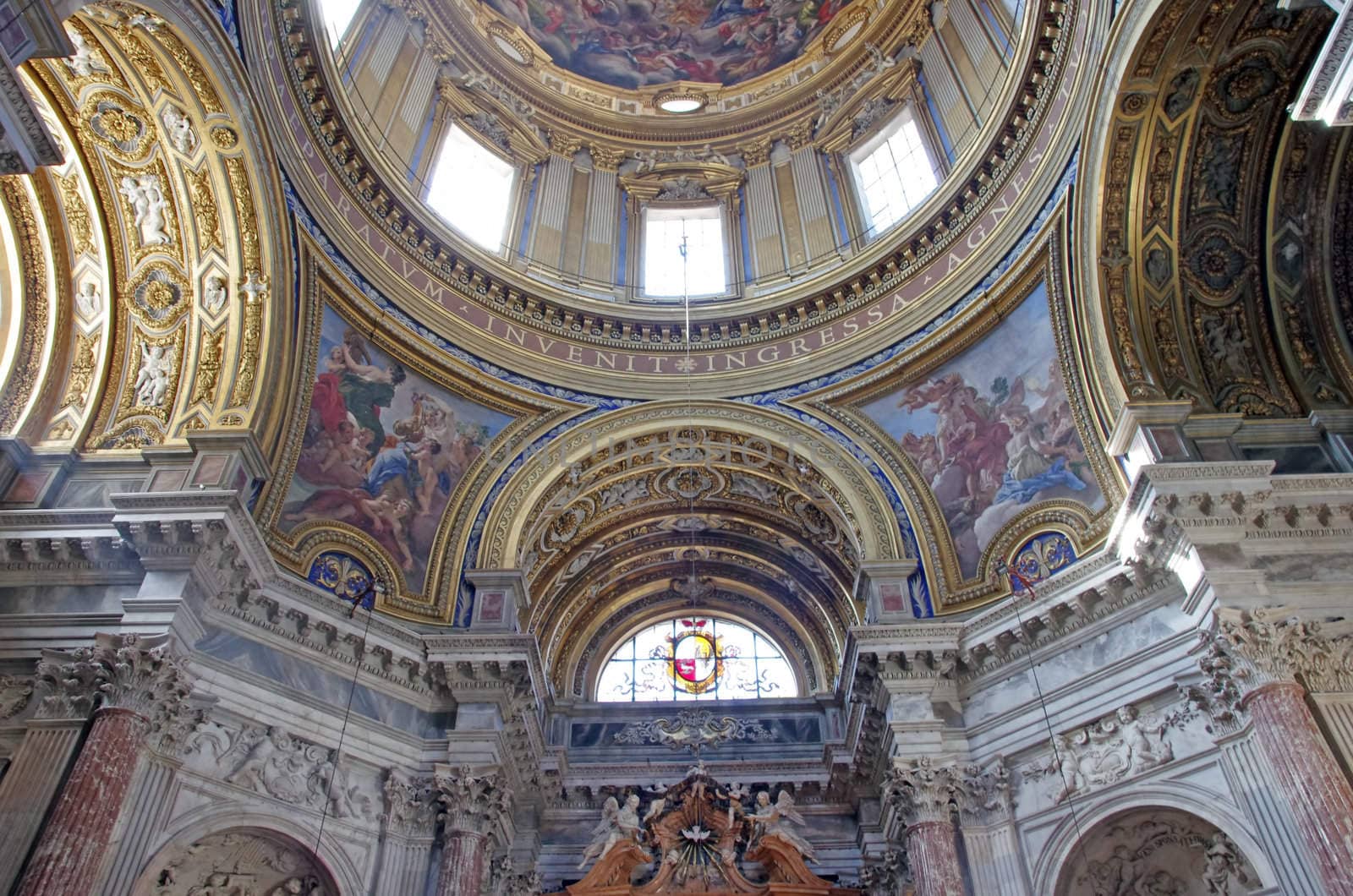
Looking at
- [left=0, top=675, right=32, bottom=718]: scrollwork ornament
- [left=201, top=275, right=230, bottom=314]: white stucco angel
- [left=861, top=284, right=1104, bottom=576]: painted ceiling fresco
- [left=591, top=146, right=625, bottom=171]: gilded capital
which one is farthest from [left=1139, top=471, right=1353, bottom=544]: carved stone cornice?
[left=591, top=146, right=625, bottom=171]: gilded capital

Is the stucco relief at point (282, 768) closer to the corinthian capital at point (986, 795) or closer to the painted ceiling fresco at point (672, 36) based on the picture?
the corinthian capital at point (986, 795)

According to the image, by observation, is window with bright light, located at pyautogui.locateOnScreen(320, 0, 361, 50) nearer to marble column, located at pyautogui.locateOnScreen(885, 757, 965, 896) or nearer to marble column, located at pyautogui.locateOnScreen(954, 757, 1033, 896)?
marble column, located at pyautogui.locateOnScreen(885, 757, 965, 896)

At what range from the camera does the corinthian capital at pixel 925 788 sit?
475 inches

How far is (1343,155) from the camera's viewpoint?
12.1 meters

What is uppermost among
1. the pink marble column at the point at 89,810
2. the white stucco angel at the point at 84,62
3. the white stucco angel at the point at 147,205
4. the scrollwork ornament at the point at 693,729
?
the white stucco angel at the point at 84,62

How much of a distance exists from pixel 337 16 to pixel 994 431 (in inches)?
492

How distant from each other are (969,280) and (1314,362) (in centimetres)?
466

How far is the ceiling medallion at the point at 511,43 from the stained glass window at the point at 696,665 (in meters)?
11.8

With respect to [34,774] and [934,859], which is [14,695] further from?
[934,859]

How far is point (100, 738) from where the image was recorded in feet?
31.3

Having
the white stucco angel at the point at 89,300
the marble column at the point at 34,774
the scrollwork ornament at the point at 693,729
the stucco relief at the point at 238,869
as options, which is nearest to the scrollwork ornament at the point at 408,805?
the stucco relief at the point at 238,869

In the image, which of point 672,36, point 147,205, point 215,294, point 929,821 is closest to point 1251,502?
point 929,821

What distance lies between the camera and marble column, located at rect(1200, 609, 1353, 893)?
8.69 metres

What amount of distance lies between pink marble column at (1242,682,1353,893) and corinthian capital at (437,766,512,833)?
8.64m
